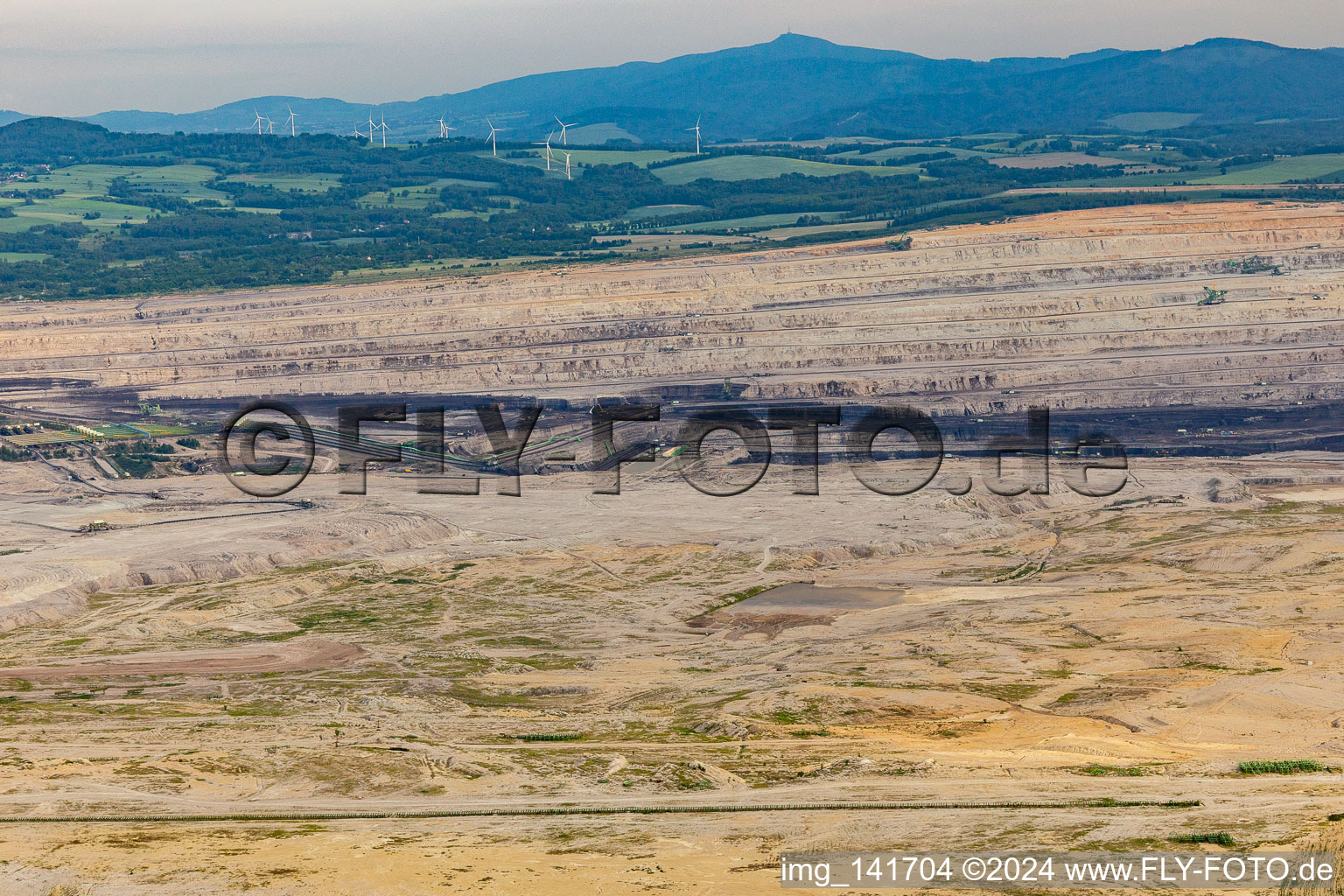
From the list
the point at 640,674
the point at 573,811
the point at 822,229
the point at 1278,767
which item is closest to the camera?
the point at 573,811

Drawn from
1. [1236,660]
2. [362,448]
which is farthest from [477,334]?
[1236,660]

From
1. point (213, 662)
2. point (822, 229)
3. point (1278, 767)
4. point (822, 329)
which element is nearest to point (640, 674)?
point (213, 662)

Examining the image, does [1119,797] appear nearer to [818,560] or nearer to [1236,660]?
[1236,660]

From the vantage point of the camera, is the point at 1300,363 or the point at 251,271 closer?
the point at 1300,363

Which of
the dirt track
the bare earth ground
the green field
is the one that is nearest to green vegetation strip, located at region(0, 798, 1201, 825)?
the bare earth ground

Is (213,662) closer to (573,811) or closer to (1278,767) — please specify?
(573,811)

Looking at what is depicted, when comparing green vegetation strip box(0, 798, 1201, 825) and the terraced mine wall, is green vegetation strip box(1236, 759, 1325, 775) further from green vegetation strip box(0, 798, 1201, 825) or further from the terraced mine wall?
the terraced mine wall
